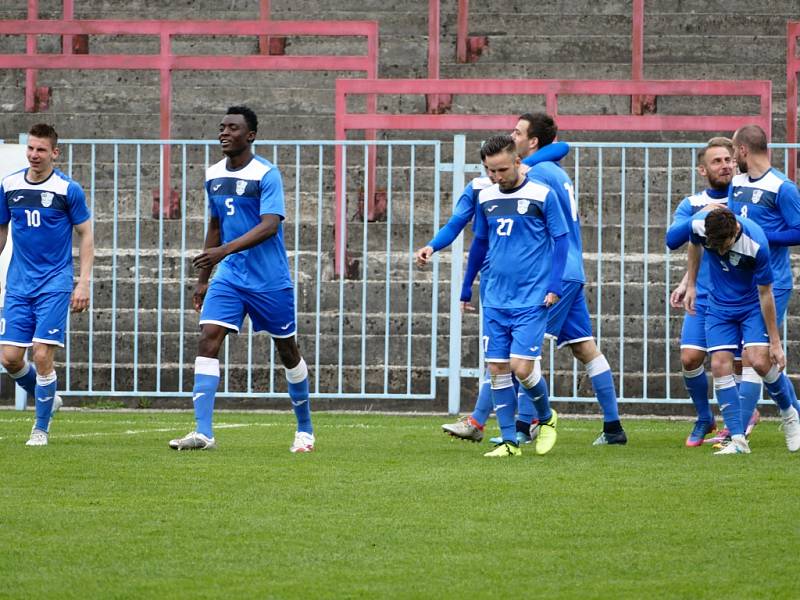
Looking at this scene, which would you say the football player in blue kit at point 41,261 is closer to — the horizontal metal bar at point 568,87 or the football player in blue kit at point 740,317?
the football player in blue kit at point 740,317

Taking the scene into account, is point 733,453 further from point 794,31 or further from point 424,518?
point 794,31

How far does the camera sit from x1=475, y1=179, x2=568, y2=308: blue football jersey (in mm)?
8984

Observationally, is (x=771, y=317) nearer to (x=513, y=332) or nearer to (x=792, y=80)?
(x=513, y=332)

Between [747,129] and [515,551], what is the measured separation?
4.77 metres

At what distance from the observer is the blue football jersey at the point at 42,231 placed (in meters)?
9.76

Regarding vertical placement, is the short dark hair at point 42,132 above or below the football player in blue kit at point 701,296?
above

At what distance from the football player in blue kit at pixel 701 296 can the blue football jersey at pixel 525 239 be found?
1396 millimetres

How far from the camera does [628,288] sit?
13.6 meters

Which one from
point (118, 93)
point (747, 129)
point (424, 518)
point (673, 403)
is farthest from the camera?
point (118, 93)

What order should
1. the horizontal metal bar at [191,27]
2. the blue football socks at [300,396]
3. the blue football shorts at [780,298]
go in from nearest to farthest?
the blue football socks at [300,396] → the blue football shorts at [780,298] → the horizontal metal bar at [191,27]

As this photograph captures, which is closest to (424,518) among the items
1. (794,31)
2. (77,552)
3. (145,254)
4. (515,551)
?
(515,551)

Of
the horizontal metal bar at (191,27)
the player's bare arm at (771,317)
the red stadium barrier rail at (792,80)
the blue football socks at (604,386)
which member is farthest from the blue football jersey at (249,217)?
the red stadium barrier rail at (792,80)

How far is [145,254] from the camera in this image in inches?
556

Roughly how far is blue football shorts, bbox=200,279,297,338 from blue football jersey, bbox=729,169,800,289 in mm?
2881
